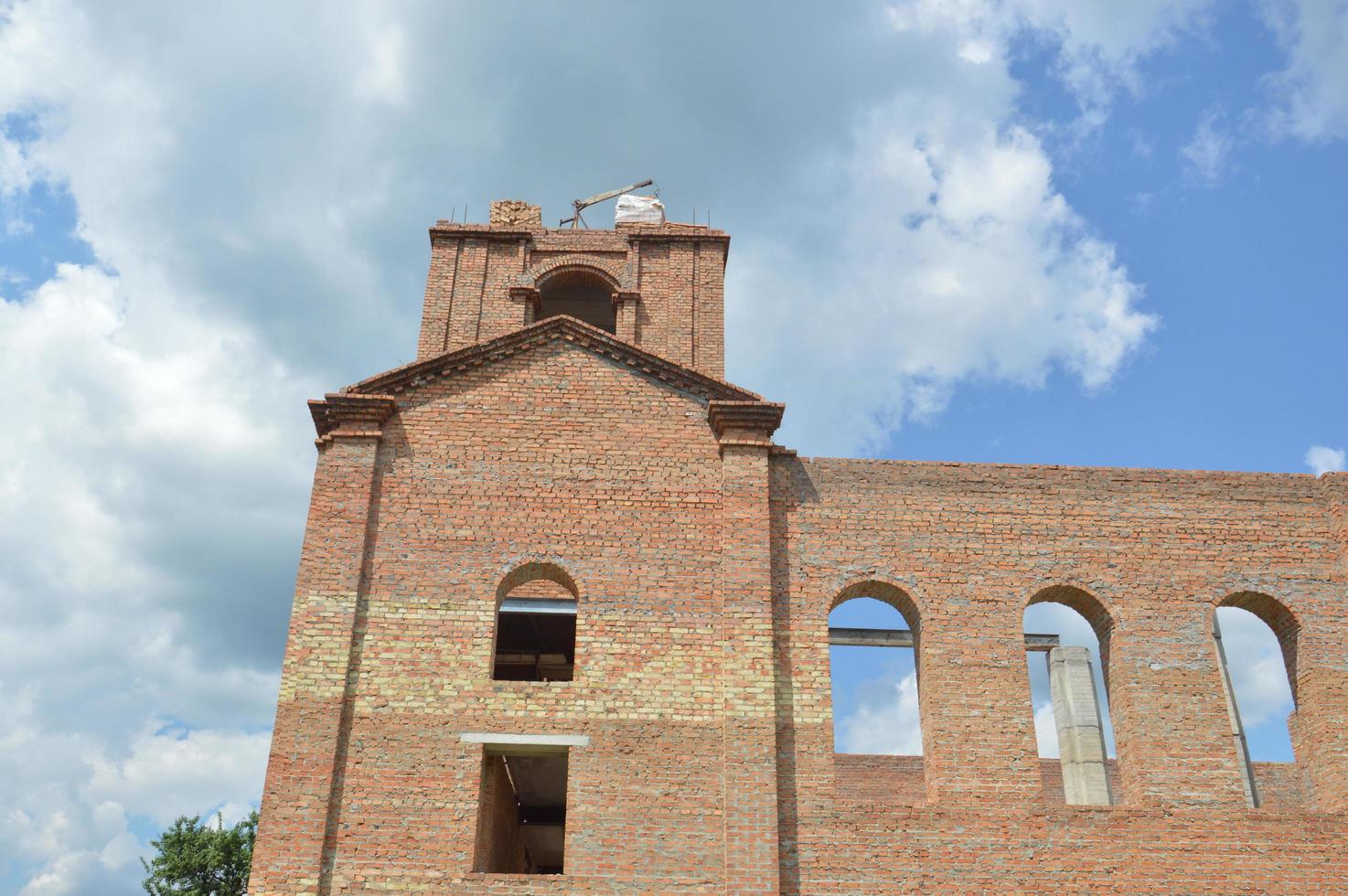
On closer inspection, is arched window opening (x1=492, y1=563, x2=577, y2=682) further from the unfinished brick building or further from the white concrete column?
the white concrete column

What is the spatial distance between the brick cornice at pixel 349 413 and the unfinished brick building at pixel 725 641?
0.10 feet

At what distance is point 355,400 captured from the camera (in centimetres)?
1335

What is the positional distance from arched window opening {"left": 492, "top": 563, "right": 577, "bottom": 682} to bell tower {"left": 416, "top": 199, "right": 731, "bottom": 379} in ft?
17.4

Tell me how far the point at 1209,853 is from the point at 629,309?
1225 cm

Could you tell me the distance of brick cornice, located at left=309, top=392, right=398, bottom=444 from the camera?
13.3 meters

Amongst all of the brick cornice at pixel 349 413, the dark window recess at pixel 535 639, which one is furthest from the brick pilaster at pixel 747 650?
the brick cornice at pixel 349 413

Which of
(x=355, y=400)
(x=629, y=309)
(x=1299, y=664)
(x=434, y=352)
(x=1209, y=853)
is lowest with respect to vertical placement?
(x=1209, y=853)

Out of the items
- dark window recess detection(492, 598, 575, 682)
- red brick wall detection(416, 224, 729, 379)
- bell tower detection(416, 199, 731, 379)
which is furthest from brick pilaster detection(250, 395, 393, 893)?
bell tower detection(416, 199, 731, 379)

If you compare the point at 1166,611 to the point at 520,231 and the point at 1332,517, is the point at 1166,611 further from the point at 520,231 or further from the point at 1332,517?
the point at 520,231

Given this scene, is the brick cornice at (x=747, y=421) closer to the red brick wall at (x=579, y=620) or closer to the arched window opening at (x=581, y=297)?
the red brick wall at (x=579, y=620)

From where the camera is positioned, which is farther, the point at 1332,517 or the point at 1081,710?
the point at 1081,710

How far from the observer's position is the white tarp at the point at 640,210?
21.8 meters

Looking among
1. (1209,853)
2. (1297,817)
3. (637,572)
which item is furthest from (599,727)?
(1297,817)

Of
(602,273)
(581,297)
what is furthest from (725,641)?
(581,297)
